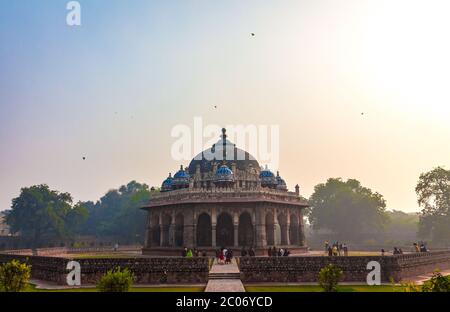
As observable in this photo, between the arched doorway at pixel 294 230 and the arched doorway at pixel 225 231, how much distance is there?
7631 millimetres

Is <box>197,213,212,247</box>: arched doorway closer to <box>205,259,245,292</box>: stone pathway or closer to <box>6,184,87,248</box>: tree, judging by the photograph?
<box>205,259,245,292</box>: stone pathway

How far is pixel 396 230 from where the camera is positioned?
95.9 meters

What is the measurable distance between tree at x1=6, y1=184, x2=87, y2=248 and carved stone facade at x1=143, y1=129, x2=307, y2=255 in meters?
37.5

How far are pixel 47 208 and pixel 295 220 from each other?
48951 mm

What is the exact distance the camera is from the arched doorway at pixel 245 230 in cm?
3966

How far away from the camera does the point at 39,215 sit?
74.3m

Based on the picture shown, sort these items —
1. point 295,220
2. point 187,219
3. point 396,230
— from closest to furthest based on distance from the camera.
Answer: point 187,219 → point 295,220 → point 396,230

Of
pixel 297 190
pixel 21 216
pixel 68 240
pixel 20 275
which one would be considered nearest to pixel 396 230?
pixel 297 190

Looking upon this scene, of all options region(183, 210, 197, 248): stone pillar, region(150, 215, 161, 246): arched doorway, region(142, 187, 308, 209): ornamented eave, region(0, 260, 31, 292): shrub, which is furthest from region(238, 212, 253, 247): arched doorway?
region(0, 260, 31, 292): shrub

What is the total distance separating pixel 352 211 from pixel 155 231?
170 feet

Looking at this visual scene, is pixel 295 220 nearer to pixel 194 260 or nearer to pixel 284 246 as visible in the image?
pixel 284 246

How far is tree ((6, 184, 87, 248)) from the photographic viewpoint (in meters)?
74.4

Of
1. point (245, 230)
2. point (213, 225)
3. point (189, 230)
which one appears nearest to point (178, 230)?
point (189, 230)

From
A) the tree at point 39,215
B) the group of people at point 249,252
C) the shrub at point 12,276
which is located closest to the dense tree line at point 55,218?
the tree at point 39,215
